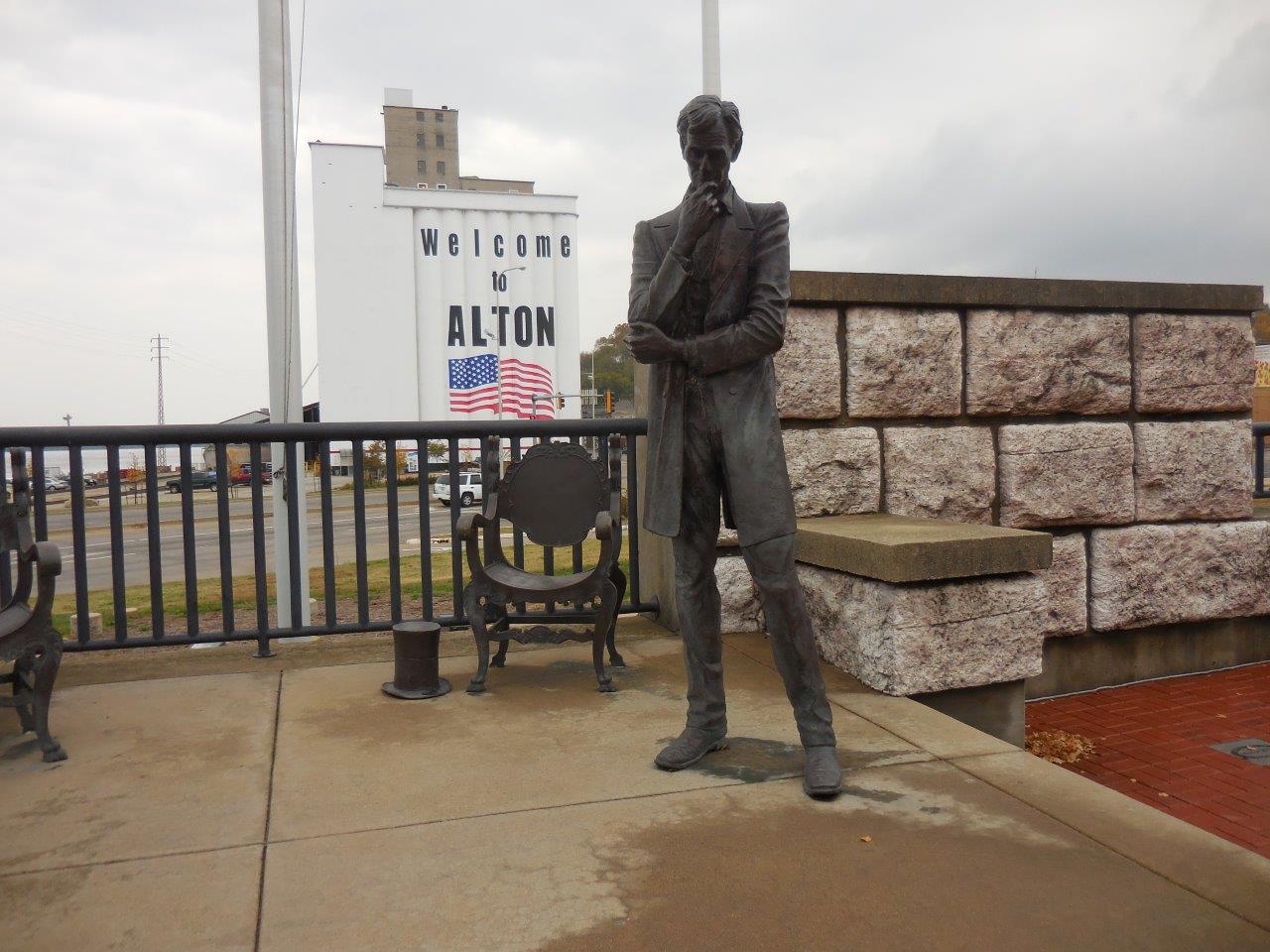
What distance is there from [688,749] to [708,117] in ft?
6.90

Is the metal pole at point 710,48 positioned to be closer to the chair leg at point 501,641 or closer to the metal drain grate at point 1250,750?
the chair leg at point 501,641

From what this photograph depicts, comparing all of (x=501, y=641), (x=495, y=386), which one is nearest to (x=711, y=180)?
(x=501, y=641)

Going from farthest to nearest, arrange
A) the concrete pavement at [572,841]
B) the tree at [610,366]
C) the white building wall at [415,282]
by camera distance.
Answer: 1. the tree at [610,366]
2. the white building wall at [415,282]
3. the concrete pavement at [572,841]

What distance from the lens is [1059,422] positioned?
5746 mm

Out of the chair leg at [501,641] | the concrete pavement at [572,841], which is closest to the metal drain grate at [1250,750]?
the concrete pavement at [572,841]

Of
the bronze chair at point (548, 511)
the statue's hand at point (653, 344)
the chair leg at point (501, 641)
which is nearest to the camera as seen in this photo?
the statue's hand at point (653, 344)

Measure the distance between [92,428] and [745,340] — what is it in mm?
3524

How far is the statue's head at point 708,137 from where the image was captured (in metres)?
3.03

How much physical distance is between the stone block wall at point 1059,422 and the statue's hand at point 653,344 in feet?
6.70

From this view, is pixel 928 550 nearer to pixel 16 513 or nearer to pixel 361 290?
pixel 16 513

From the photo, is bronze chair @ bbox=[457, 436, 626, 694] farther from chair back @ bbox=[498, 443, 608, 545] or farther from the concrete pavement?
the concrete pavement

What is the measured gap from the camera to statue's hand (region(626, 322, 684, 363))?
314cm

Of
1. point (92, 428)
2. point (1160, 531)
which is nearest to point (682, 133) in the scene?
point (92, 428)

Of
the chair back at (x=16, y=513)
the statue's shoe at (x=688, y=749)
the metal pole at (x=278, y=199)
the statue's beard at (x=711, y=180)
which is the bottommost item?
the statue's shoe at (x=688, y=749)
